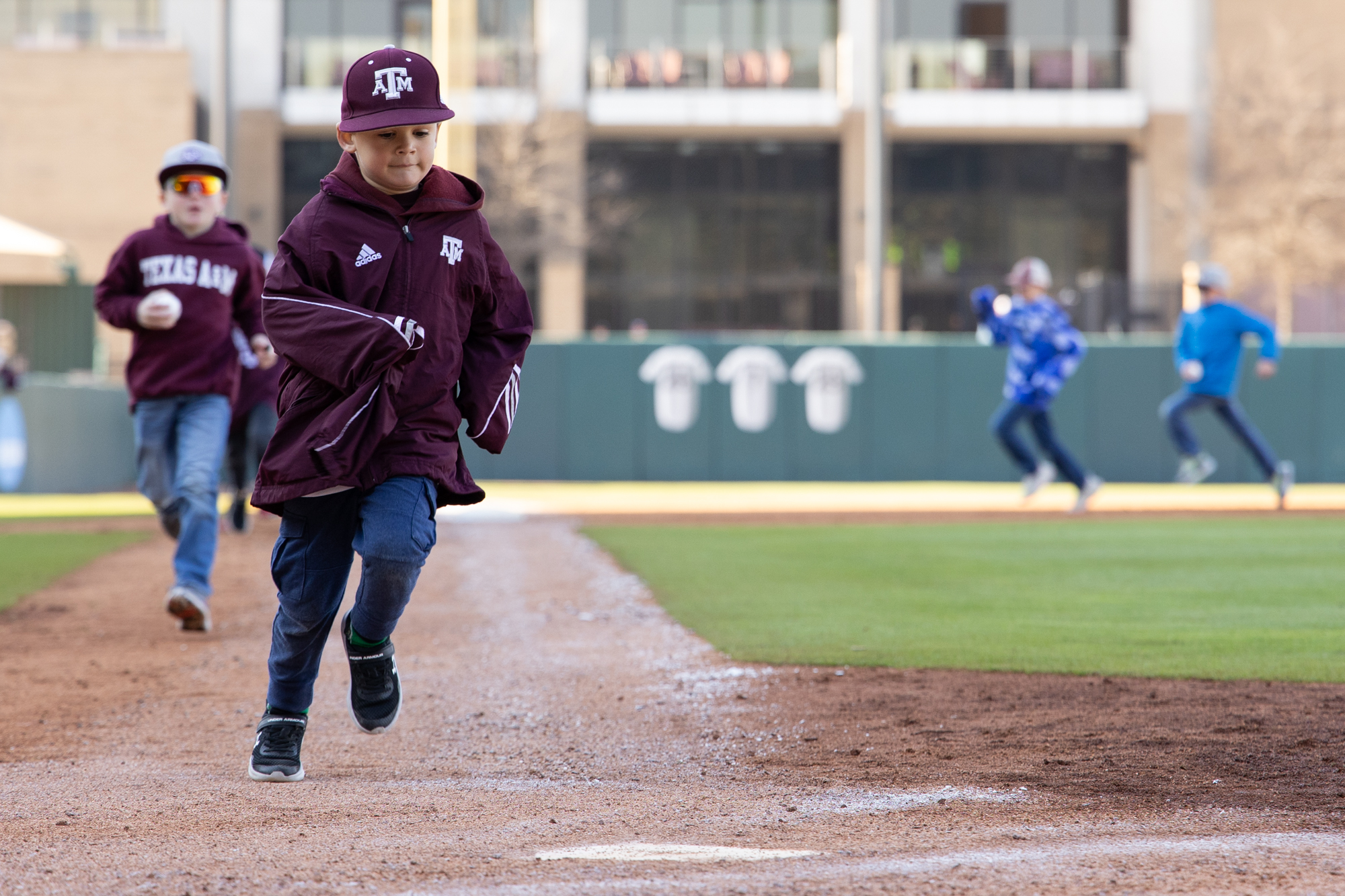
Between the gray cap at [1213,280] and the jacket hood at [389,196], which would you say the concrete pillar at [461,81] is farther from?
the jacket hood at [389,196]

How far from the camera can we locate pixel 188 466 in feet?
21.7

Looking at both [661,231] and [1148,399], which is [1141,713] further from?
[661,231]

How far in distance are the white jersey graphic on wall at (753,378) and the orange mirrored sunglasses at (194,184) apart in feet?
41.2

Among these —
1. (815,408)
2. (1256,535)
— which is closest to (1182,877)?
(1256,535)

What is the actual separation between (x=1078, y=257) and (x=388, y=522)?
A: 115 feet

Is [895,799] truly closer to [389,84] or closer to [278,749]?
[278,749]

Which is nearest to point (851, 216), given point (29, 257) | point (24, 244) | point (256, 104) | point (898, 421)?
point (256, 104)

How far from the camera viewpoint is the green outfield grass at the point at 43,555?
9023 millimetres

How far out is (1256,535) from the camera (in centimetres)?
1149

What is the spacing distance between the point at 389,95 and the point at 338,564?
1200 millimetres

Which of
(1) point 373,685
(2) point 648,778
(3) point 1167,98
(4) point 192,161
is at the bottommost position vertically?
(2) point 648,778

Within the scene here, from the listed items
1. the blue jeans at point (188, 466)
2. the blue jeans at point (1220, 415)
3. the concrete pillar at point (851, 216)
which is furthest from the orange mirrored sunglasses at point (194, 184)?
the concrete pillar at point (851, 216)

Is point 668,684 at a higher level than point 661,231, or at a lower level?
lower

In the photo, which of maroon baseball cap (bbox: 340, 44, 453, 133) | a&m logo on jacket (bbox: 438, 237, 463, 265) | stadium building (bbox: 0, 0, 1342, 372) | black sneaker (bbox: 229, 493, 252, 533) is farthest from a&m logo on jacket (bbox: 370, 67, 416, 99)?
A: stadium building (bbox: 0, 0, 1342, 372)
